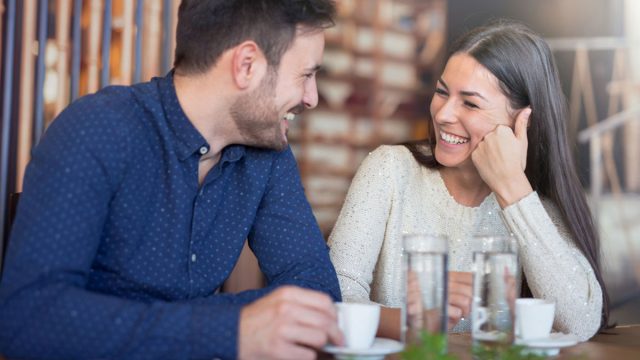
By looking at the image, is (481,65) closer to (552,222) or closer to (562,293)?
(552,222)

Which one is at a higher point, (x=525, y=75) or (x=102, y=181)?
(x=525, y=75)

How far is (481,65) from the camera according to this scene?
203 cm

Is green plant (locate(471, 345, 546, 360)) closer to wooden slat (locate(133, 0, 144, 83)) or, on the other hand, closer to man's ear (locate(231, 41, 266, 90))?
man's ear (locate(231, 41, 266, 90))

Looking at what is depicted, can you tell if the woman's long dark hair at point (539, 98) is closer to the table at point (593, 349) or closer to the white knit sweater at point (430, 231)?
the white knit sweater at point (430, 231)

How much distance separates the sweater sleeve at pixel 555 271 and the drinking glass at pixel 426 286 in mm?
673

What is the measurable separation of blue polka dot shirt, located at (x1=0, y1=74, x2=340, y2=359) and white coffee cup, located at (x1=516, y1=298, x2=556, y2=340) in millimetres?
418

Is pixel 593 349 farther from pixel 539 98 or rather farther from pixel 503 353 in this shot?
pixel 539 98

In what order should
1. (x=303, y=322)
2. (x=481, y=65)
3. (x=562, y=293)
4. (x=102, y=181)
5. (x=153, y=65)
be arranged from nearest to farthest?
(x=303, y=322) → (x=102, y=181) → (x=562, y=293) → (x=481, y=65) → (x=153, y=65)

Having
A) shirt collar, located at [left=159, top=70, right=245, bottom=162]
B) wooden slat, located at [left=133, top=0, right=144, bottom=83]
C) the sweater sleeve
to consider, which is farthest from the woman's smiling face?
wooden slat, located at [left=133, top=0, right=144, bottom=83]

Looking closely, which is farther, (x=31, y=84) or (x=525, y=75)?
(x=31, y=84)

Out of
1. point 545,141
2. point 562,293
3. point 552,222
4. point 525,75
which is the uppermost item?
point 525,75

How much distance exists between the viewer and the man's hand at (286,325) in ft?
3.92

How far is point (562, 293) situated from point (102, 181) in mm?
945

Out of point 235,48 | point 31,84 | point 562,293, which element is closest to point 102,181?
point 235,48
